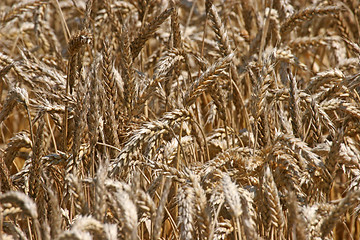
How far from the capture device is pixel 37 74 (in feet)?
7.86

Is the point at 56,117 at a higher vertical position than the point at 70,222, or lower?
higher

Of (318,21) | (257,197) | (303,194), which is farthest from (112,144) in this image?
(318,21)

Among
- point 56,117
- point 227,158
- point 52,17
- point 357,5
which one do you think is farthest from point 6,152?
point 52,17

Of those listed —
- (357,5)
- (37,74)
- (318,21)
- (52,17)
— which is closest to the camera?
(37,74)

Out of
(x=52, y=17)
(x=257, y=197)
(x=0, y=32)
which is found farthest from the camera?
(x=52, y=17)

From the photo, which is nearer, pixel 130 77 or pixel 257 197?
pixel 257 197

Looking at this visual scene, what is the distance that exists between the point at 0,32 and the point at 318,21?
2.81 meters

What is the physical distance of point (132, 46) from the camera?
7.62ft

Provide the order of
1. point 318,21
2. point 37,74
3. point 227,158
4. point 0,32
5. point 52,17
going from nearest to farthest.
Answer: point 227,158, point 37,74, point 0,32, point 318,21, point 52,17

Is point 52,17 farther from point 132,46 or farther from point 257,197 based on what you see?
point 257,197

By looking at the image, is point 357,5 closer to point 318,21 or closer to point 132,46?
point 318,21

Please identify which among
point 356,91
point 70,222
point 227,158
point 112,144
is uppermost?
point 356,91

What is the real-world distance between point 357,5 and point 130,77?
6.86 ft

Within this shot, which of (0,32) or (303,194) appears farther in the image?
(0,32)
